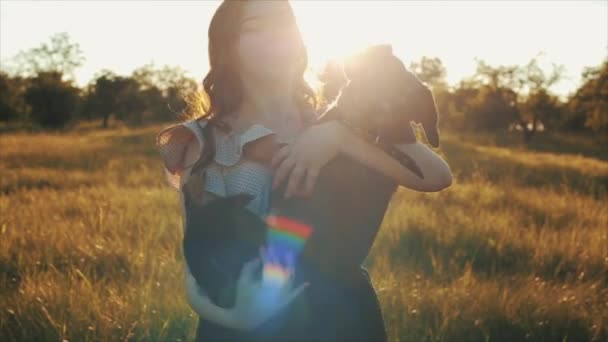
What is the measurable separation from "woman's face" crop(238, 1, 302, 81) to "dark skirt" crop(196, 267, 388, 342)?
0.56 metres

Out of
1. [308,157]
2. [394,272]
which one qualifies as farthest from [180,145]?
[394,272]

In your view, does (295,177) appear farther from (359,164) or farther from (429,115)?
(429,115)

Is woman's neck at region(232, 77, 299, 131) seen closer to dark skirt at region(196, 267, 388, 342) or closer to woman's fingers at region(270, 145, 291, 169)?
woman's fingers at region(270, 145, 291, 169)

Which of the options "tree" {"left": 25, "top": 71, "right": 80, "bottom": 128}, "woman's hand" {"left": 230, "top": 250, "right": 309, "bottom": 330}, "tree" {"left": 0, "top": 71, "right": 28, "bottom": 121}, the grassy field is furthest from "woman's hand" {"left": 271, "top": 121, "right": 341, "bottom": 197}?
"tree" {"left": 0, "top": 71, "right": 28, "bottom": 121}

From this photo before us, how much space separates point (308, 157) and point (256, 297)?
0.31 m

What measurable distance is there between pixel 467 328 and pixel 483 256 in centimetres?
163

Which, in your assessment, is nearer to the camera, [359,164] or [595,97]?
[359,164]

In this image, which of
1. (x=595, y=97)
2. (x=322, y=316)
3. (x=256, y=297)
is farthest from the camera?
(x=595, y=97)

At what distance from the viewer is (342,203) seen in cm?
128

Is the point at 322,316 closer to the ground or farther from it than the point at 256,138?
closer to the ground

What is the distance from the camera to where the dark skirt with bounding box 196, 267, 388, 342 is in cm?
131

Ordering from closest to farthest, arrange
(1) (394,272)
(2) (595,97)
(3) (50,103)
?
(1) (394,272)
(2) (595,97)
(3) (50,103)

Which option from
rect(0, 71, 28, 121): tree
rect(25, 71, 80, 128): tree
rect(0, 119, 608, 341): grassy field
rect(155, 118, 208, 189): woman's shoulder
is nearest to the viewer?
rect(155, 118, 208, 189): woman's shoulder

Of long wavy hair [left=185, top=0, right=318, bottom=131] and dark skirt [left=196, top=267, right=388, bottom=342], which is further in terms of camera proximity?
long wavy hair [left=185, top=0, right=318, bottom=131]
